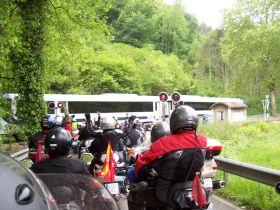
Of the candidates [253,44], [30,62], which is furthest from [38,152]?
[253,44]

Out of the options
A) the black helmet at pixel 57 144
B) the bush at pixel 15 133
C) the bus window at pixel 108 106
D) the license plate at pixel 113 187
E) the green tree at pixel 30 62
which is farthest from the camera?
the bus window at pixel 108 106

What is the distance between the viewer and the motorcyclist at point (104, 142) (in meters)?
7.66

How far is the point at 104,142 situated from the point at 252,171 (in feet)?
8.42

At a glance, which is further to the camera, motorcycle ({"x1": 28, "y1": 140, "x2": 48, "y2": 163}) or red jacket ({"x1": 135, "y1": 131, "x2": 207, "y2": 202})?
motorcycle ({"x1": 28, "y1": 140, "x2": 48, "y2": 163})

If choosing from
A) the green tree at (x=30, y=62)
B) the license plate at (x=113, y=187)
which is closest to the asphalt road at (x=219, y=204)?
the license plate at (x=113, y=187)

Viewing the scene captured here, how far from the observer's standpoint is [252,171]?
7379 mm

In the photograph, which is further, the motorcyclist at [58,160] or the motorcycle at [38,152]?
the motorcycle at [38,152]

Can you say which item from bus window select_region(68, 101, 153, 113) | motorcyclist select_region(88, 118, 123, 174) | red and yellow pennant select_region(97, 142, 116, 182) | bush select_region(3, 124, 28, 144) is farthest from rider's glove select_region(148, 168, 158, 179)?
bus window select_region(68, 101, 153, 113)

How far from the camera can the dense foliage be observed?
19344 millimetres

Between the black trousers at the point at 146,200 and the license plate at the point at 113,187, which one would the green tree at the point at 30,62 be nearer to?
the license plate at the point at 113,187

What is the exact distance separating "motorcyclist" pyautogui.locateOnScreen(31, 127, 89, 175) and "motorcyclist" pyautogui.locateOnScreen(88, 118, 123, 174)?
7.86ft

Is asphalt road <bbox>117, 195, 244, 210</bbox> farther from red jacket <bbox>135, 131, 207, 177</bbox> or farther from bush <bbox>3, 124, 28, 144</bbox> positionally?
bush <bbox>3, 124, 28, 144</bbox>

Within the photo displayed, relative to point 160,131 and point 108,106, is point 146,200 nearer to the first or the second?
point 160,131

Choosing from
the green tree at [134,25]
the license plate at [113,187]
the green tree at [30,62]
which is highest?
the green tree at [134,25]
